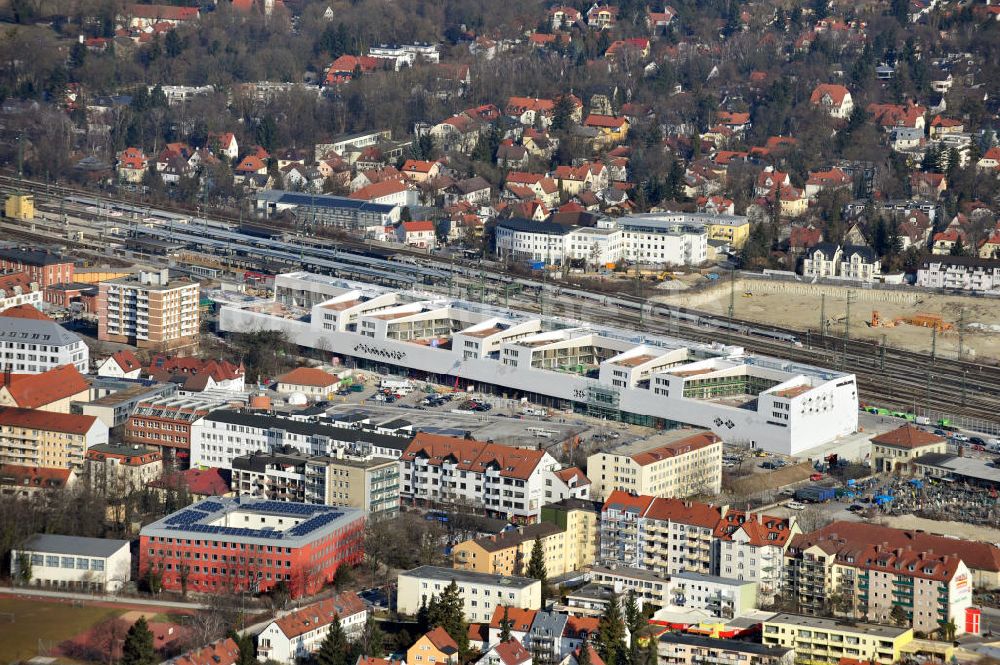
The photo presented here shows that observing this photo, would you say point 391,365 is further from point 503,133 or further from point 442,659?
point 503,133

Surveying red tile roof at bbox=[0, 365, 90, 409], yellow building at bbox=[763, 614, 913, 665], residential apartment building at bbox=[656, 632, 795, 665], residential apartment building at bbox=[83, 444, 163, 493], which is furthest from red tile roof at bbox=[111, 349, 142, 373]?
yellow building at bbox=[763, 614, 913, 665]

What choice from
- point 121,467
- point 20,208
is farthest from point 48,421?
point 20,208

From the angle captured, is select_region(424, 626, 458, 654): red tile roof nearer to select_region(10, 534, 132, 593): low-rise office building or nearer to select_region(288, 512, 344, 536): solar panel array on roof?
select_region(288, 512, 344, 536): solar panel array on roof

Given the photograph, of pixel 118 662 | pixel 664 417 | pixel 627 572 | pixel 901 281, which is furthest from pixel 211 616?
pixel 901 281

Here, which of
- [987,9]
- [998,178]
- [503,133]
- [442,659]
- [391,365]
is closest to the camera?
[442,659]

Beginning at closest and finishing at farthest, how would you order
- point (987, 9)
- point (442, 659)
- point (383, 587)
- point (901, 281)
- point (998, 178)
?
point (442, 659) < point (383, 587) < point (901, 281) < point (998, 178) < point (987, 9)

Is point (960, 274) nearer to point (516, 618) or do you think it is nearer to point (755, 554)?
point (755, 554)

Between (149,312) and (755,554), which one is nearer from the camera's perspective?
(755,554)
